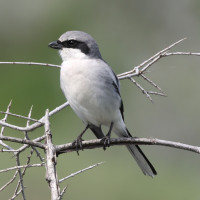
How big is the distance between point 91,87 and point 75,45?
0.46 meters

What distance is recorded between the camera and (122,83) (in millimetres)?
9867

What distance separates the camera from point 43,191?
6.88 metres

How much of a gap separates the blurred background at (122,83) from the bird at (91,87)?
243 centimetres

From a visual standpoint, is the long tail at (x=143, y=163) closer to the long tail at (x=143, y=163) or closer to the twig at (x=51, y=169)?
the long tail at (x=143, y=163)

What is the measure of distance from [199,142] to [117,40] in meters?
2.94

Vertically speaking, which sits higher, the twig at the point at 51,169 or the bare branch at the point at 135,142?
the twig at the point at 51,169

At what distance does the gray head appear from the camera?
4.72 m

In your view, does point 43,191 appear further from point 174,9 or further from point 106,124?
point 174,9

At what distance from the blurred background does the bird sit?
7.96ft

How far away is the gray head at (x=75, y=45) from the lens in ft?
15.5

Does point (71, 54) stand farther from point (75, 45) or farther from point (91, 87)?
point (91, 87)

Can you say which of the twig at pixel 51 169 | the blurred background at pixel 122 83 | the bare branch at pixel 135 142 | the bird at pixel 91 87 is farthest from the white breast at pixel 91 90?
the blurred background at pixel 122 83

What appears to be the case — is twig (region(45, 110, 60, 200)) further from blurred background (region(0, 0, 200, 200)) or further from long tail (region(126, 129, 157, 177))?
blurred background (region(0, 0, 200, 200))

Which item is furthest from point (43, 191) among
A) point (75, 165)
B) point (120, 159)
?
point (120, 159)
